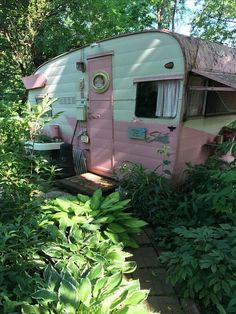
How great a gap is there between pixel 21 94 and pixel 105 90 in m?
6.29

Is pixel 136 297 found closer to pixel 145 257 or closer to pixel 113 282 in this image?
pixel 113 282

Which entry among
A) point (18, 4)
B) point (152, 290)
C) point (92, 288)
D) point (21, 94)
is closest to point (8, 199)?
point (92, 288)

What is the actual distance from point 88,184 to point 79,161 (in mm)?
930

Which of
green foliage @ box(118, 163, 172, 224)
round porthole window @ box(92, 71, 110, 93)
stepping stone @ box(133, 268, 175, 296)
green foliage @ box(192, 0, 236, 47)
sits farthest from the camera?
green foliage @ box(192, 0, 236, 47)

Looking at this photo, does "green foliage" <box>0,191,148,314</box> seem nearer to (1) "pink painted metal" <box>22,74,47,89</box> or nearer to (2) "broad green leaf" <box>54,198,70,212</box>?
(2) "broad green leaf" <box>54,198,70,212</box>

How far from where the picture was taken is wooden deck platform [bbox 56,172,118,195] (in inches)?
197

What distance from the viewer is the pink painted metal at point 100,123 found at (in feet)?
17.3

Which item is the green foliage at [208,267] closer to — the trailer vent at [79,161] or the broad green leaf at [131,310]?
the broad green leaf at [131,310]

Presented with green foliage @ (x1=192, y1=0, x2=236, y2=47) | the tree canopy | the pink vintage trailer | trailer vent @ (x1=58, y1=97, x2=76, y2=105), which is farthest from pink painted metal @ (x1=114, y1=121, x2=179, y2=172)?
green foliage @ (x1=192, y1=0, x2=236, y2=47)

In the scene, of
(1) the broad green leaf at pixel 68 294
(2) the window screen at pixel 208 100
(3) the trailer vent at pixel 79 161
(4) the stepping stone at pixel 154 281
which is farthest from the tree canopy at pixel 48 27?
(1) the broad green leaf at pixel 68 294

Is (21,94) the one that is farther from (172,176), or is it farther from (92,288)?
(92,288)

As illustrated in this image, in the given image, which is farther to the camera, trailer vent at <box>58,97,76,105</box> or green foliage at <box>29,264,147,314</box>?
trailer vent at <box>58,97,76,105</box>

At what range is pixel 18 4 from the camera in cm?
876

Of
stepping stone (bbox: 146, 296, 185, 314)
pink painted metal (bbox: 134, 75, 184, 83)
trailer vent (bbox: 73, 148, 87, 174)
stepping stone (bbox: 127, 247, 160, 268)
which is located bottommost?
stepping stone (bbox: 127, 247, 160, 268)
